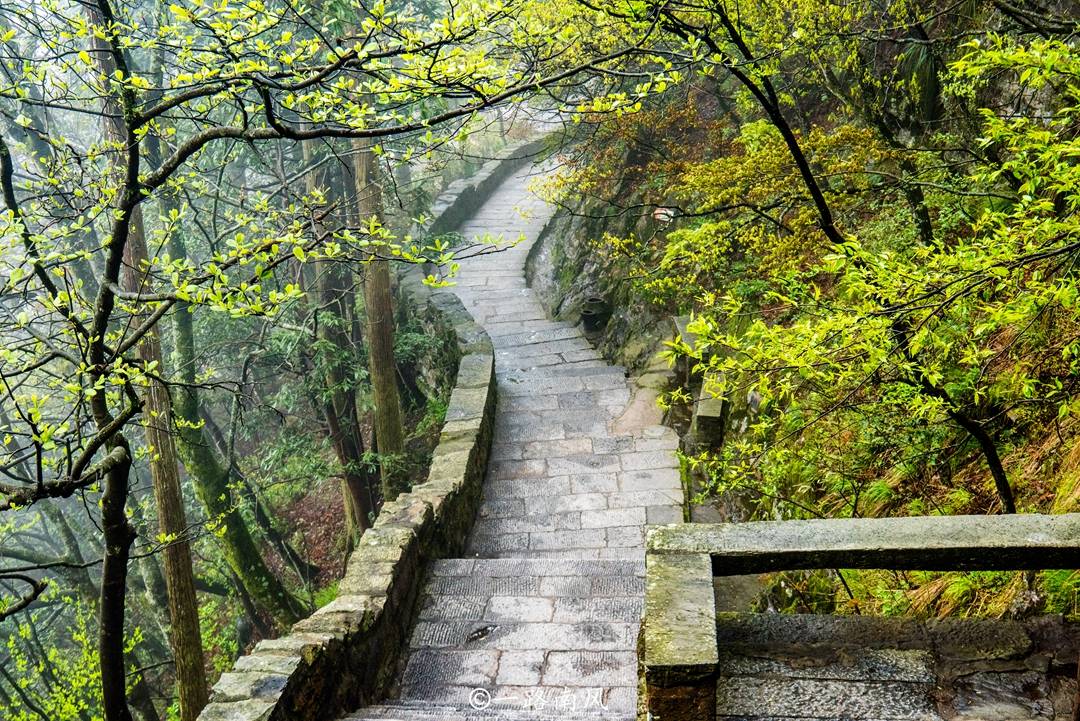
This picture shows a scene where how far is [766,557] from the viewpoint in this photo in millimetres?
3188

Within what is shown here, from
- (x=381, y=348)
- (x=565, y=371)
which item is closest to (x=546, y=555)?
(x=381, y=348)

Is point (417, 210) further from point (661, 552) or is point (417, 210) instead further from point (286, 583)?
point (661, 552)

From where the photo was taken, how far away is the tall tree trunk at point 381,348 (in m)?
9.51

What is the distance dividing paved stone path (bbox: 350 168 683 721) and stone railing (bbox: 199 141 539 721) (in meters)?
0.22

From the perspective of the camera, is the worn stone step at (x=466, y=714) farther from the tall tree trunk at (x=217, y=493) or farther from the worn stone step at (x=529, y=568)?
the tall tree trunk at (x=217, y=493)

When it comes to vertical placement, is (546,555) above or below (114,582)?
below

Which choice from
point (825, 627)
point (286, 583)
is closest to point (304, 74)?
point (825, 627)

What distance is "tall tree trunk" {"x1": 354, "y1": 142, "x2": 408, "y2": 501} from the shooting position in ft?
31.2

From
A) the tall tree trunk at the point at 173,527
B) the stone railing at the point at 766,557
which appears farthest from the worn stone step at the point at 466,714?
the tall tree trunk at the point at 173,527

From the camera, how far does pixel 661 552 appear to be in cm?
330

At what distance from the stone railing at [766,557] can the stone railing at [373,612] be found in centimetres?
214

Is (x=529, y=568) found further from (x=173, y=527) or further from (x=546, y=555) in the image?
(x=173, y=527)

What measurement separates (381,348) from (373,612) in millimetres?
4950

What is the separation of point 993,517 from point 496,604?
12.1 feet
